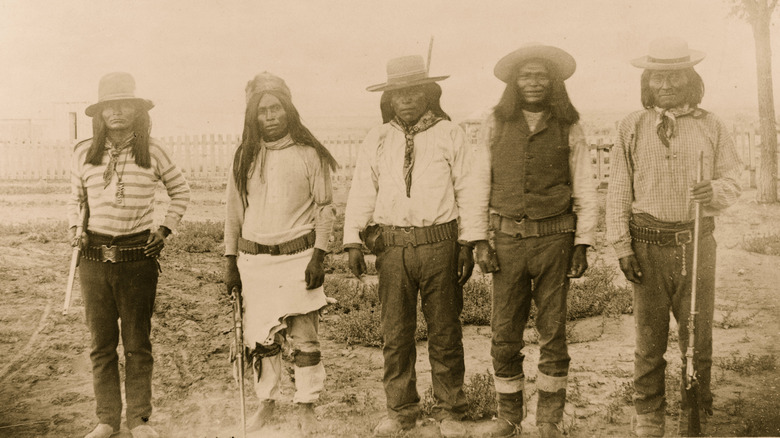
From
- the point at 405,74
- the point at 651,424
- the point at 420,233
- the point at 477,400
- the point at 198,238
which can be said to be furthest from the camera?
the point at 198,238

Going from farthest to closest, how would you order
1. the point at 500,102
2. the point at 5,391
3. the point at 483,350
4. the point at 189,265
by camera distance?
the point at 189,265 → the point at 483,350 → the point at 5,391 → the point at 500,102

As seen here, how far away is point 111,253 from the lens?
3.86 metres

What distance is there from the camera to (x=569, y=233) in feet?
12.2

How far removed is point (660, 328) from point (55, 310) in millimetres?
5355

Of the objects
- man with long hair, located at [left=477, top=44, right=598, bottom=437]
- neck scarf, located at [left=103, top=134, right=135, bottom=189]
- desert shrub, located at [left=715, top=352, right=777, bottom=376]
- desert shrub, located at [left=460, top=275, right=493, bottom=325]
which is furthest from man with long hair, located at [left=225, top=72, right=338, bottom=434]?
desert shrub, located at [left=715, top=352, right=777, bottom=376]

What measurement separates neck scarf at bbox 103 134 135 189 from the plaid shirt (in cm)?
286

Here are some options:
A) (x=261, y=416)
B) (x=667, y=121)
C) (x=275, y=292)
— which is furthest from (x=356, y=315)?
(x=667, y=121)

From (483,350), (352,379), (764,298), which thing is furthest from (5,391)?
(764,298)

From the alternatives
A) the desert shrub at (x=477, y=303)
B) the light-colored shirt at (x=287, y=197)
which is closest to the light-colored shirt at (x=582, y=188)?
the light-colored shirt at (x=287, y=197)

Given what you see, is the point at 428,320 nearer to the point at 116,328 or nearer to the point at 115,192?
the point at 116,328

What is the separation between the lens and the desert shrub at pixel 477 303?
5988 millimetres

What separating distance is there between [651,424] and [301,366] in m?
2.00

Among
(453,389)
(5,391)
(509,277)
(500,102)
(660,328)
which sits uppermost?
(500,102)

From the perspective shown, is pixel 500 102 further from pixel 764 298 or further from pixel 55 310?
pixel 55 310
